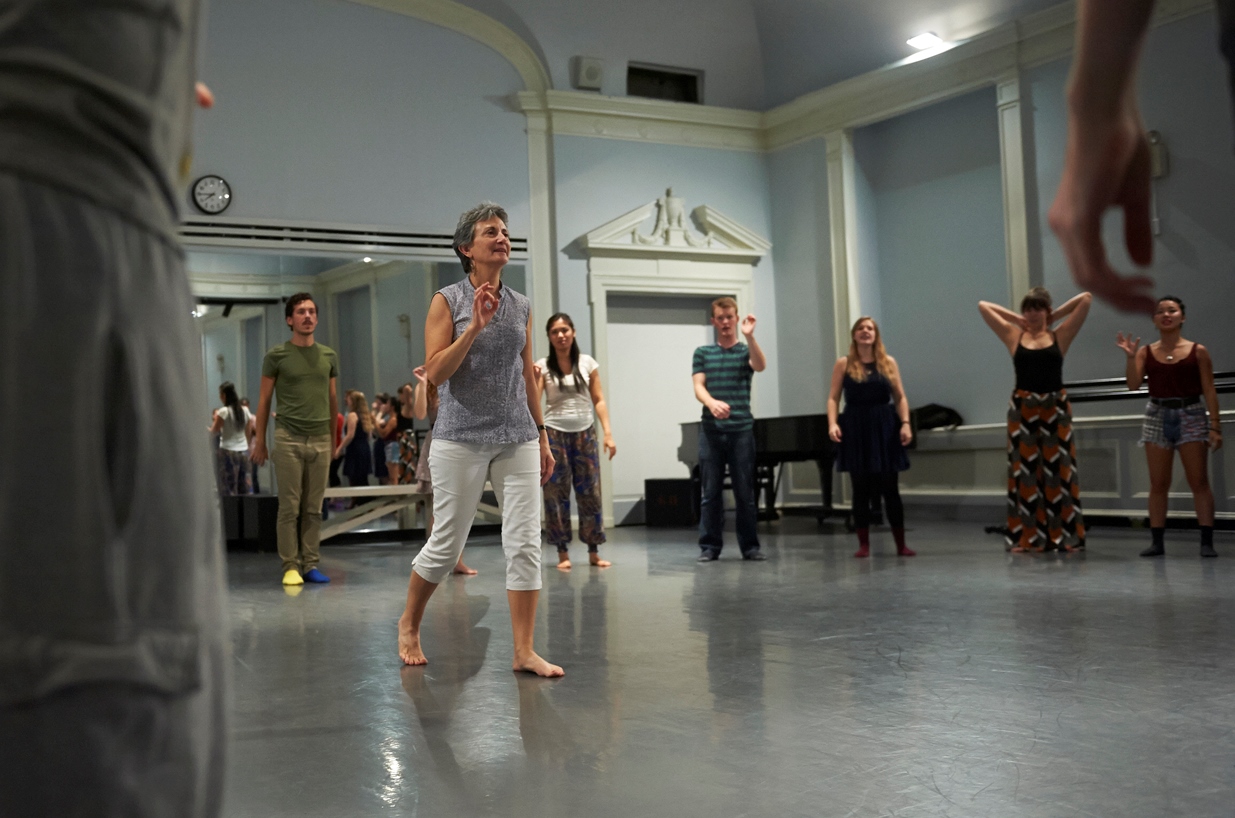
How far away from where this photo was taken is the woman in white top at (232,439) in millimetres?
9570

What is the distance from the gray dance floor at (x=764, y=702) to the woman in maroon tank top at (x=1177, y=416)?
787 millimetres

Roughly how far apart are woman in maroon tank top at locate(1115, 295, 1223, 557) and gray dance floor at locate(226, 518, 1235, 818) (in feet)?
2.58

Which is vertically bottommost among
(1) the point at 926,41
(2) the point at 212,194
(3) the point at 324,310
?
(3) the point at 324,310

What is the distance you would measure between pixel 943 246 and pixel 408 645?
26.8ft

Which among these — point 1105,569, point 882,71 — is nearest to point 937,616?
point 1105,569

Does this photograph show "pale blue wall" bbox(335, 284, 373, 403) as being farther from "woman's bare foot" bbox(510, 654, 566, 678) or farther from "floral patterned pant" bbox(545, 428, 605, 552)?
"woman's bare foot" bbox(510, 654, 566, 678)

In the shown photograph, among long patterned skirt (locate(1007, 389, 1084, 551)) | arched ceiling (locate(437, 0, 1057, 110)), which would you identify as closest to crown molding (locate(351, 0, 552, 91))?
arched ceiling (locate(437, 0, 1057, 110))

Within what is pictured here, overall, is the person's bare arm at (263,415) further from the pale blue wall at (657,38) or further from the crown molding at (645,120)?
the pale blue wall at (657,38)

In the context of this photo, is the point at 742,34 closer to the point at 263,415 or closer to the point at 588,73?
the point at 588,73

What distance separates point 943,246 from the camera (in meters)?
10.8

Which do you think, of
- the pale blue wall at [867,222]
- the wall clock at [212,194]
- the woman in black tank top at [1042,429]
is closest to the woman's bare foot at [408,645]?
the woman in black tank top at [1042,429]

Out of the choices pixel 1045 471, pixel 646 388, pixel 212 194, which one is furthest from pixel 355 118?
pixel 1045 471

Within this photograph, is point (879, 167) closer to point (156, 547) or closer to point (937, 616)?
point (937, 616)

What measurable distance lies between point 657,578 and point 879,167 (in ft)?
21.3
